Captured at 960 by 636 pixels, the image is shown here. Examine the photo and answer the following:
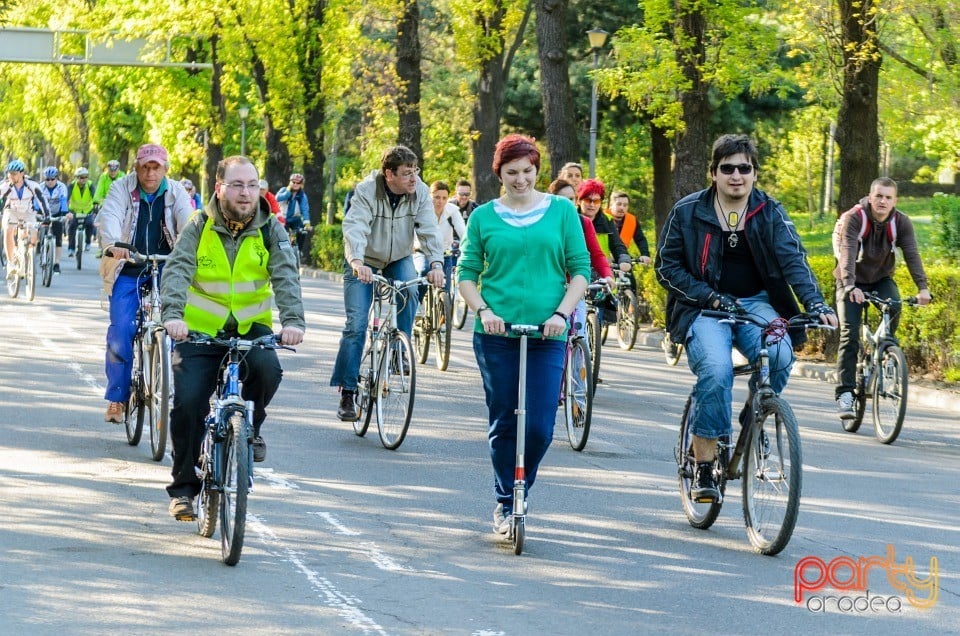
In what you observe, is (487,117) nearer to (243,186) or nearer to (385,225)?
(385,225)

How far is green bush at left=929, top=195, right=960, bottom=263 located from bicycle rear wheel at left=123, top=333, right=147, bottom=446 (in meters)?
16.3

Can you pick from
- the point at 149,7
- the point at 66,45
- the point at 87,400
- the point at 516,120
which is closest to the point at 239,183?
the point at 87,400

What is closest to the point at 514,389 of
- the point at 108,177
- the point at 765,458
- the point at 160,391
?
the point at 765,458

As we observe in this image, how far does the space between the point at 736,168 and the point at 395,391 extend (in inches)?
148

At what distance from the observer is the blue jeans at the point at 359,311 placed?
37.5 ft

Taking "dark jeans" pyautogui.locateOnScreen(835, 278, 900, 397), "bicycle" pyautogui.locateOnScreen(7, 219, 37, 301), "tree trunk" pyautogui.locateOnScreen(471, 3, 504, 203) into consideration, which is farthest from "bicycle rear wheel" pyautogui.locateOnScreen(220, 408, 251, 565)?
"tree trunk" pyautogui.locateOnScreen(471, 3, 504, 203)

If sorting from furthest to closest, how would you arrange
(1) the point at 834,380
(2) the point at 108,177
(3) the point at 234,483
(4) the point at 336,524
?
1. (2) the point at 108,177
2. (1) the point at 834,380
3. (4) the point at 336,524
4. (3) the point at 234,483

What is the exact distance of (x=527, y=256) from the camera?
7.69 meters

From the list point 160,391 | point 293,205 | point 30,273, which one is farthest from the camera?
point 293,205

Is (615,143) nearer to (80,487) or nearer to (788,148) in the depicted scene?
(788,148)

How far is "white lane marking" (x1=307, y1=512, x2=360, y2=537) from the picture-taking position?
26.5 ft

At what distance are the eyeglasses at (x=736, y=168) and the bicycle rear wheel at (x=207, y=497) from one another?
269cm

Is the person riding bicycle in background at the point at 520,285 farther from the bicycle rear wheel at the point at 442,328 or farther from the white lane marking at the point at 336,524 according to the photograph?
the bicycle rear wheel at the point at 442,328

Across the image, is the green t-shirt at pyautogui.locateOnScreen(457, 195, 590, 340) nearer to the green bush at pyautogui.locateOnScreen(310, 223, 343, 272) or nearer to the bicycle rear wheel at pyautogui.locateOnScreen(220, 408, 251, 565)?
the bicycle rear wheel at pyautogui.locateOnScreen(220, 408, 251, 565)
